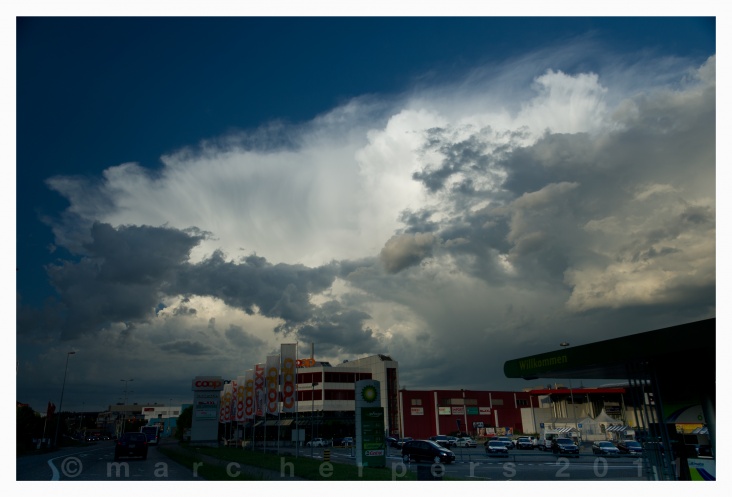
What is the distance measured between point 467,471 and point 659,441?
13.1m

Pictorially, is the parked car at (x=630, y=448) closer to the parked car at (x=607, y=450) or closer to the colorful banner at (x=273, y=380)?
the parked car at (x=607, y=450)

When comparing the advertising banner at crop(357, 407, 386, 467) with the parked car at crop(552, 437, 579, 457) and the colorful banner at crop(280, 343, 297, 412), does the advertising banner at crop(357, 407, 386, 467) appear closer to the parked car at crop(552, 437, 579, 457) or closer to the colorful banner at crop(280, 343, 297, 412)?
the colorful banner at crop(280, 343, 297, 412)

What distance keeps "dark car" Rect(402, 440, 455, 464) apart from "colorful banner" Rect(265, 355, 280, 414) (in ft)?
37.4

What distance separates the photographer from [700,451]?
16.0 m

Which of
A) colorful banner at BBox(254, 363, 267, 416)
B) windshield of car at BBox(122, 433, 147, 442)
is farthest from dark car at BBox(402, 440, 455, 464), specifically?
windshield of car at BBox(122, 433, 147, 442)

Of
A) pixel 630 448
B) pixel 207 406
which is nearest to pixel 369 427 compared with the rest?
pixel 630 448

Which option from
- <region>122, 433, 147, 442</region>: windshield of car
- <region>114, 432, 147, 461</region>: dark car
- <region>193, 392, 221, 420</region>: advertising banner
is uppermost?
<region>193, 392, 221, 420</region>: advertising banner

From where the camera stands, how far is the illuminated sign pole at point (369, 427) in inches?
1198

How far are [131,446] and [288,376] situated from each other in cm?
1159

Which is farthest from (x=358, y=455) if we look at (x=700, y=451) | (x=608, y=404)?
(x=608, y=404)

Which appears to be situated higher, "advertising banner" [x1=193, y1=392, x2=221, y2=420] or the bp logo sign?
"advertising banner" [x1=193, y1=392, x2=221, y2=420]

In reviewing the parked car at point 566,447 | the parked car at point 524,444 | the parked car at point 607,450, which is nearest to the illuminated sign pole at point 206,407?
the parked car at point 524,444

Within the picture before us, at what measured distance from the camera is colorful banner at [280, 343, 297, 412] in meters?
39.6

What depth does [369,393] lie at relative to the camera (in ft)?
106
